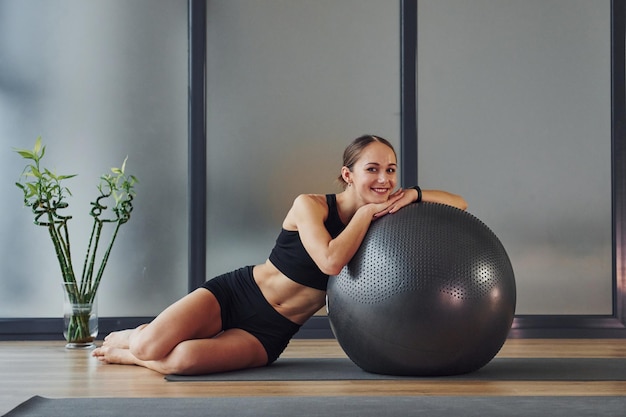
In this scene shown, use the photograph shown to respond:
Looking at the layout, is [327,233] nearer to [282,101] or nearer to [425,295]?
[425,295]

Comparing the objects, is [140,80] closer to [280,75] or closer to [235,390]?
[280,75]

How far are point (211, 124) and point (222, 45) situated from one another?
45cm

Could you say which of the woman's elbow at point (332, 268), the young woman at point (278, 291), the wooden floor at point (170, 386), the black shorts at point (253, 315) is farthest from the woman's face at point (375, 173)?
the wooden floor at point (170, 386)

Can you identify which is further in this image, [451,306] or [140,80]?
[140,80]

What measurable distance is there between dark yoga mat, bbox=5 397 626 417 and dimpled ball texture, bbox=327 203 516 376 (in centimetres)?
32

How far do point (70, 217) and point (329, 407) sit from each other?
2.24 m

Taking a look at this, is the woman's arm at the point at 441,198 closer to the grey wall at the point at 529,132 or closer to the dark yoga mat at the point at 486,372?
the dark yoga mat at the point at 486,372

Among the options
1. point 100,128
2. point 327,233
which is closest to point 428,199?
point 327,233

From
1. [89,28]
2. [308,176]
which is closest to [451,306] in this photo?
[308,176]

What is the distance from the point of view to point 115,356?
3.48m

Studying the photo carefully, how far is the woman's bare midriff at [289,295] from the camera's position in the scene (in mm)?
3205

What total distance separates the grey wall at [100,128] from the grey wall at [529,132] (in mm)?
1438

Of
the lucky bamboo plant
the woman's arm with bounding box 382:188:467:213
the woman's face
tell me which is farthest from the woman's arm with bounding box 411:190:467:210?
the lucky bamboo plant

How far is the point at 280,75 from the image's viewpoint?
468 cm
